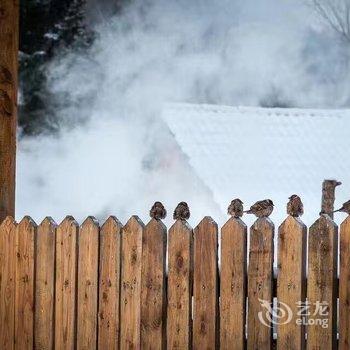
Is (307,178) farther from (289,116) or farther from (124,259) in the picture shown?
(124,259)

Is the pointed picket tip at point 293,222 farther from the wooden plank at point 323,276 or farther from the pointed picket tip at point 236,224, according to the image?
the pointed picket tip at point 236,224

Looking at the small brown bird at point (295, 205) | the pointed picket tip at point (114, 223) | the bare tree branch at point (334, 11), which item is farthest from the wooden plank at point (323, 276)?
the bare tree branch at point (334, 11)

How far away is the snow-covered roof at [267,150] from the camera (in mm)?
5762

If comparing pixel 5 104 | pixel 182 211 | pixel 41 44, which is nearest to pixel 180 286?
pixel 182 211

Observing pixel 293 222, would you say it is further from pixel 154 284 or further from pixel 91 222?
pixel 91 222

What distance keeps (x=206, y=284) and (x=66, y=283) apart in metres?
0.89

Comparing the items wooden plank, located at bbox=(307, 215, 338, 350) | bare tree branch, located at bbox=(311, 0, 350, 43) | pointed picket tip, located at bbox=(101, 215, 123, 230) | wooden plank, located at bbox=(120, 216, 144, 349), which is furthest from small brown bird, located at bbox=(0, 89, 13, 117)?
bare tree branch, located at bbox=(311, 0, 350, 43)

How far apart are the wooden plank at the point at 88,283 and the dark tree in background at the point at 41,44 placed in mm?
2571

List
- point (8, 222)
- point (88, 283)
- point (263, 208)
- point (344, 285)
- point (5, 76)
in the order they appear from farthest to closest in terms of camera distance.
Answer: point (5, 76), point (8, 222), point (88, 283), point (263, 208), point (344, 285)

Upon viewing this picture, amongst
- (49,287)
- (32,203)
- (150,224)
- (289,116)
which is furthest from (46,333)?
(289,116)

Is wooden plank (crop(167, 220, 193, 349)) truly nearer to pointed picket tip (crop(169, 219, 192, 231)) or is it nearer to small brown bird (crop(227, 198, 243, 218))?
pointed picket tip (crop(169, 219, 192, 231))

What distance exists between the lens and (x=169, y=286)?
396cm

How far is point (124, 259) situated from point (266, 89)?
2.52 metres

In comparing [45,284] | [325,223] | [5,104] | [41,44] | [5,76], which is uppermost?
[41,44]
